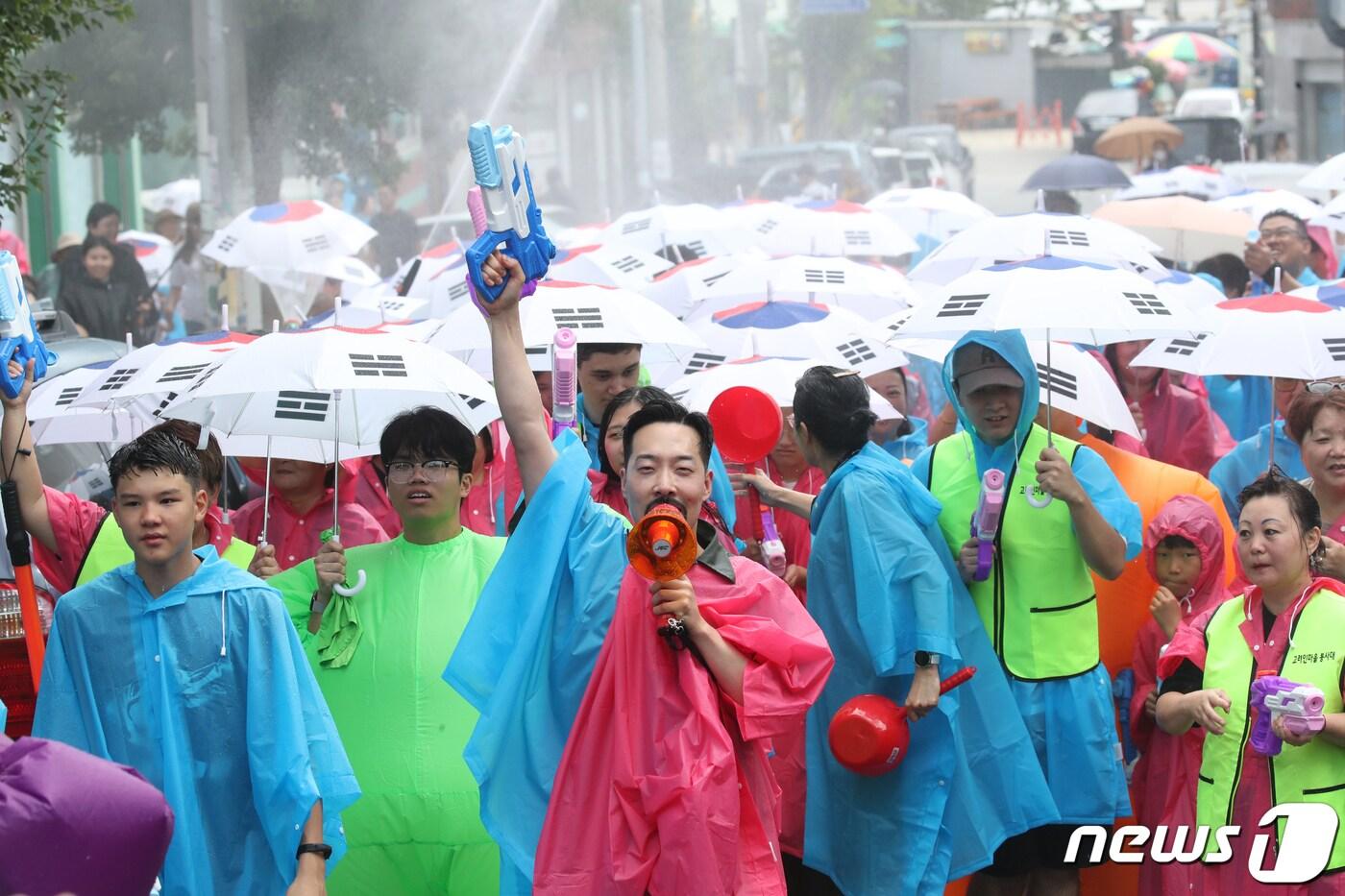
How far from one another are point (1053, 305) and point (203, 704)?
3.12 metres

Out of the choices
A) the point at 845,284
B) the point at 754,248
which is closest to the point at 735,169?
the point at 754,248

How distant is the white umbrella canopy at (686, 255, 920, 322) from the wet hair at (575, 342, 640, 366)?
249cm

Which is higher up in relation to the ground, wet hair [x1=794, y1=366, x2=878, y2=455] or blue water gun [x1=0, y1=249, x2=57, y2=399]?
blue water gun [x1=0, y1=249, x2=57, y2=399]

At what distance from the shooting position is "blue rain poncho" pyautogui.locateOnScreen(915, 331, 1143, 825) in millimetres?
5863

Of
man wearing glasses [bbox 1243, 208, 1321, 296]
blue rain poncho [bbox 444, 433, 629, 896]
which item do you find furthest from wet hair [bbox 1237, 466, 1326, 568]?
man wearing glasses [bbox 1243, 208, 1321, 296]

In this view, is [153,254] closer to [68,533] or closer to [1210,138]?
[68,533]

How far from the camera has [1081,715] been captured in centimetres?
588

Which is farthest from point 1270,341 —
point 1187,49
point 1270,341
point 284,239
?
point 1187,49

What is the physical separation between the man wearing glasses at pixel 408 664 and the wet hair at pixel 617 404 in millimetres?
438

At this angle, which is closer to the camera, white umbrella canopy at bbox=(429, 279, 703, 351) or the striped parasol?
white umbrella canopy at bbox=(429, 279, 703, 351)

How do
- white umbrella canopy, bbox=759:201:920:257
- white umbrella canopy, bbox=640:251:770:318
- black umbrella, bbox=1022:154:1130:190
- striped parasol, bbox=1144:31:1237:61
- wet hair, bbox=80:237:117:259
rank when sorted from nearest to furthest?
1. white umbrella canopy, bbox=640:251:770:318
2. white umbrella canopy, bbox=759:201:920:257
3. wet hair, bbox=80:237:117:259
4. black umbrella, bbox=1022:154:1130:190
5. striped parasol, bbox=1144:31:1237:61

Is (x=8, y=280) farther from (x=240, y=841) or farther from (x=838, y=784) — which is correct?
(x=838, y=784)

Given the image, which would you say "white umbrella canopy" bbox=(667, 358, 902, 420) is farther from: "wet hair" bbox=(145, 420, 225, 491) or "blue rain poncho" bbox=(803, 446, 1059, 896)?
"wet hair" bbox=(145, 420, 225, 491)

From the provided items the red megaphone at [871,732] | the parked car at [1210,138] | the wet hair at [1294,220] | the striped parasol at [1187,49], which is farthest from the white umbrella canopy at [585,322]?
the striped parasol at [1187,49]
